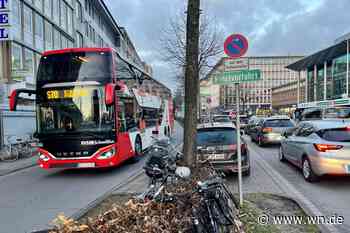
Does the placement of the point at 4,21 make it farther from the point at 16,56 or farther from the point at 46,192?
the point at 46,192

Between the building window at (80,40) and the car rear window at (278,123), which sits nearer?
the car rear window at (278,123)

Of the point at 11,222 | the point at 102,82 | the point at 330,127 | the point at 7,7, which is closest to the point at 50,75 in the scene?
the point at 102,82

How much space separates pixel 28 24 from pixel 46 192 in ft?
60.3

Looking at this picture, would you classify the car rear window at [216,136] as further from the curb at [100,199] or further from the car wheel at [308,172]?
the curb at [100,199]

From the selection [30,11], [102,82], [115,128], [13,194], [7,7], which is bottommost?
[13,194]

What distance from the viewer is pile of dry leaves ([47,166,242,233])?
2.85 m

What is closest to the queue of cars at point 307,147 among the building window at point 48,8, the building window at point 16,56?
the building window at point 16,56

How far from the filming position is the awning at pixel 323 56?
37.1 meters

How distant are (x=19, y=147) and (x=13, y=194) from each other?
7.45 meters

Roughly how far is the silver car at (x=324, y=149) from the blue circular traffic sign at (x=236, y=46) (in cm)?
324

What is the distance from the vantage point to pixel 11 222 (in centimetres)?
468

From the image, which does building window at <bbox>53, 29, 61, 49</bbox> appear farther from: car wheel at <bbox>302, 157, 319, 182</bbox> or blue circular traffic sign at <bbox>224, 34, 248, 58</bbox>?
car wheel at <bbox>302, 157, 319, 182</bbox>

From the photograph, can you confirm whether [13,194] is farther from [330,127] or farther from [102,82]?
[330,127]

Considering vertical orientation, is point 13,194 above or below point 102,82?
below
